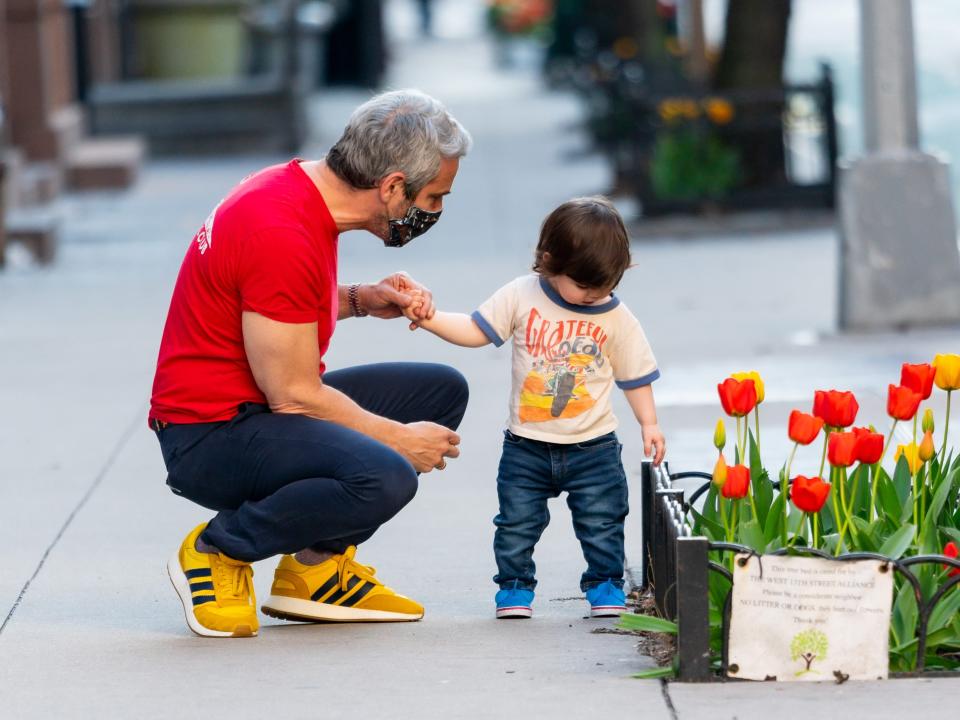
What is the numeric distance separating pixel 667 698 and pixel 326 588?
1.12 meters

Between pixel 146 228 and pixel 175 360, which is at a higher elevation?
pixel 175 360

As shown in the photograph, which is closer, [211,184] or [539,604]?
[539,604]

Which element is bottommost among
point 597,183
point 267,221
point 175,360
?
point 597,183

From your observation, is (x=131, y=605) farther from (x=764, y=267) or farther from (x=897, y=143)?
(x=764, y=267)

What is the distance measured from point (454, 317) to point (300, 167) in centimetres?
55

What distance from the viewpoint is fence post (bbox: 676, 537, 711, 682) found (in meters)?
3.74

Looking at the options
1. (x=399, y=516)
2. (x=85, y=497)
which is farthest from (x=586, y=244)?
(x=85, y=497)

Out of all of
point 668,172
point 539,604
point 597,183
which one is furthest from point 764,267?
point 539,604

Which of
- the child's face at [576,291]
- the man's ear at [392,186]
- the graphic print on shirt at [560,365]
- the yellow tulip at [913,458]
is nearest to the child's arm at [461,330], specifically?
the graphic print on shirt at [560,365]

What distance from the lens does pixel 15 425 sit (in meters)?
7.34

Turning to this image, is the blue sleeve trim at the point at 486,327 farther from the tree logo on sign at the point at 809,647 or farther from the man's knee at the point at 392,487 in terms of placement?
the tree logo on sign at the point at 809,647

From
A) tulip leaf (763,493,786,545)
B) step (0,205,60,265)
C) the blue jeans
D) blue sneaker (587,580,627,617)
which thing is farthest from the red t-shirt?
step (0,205,60,265)

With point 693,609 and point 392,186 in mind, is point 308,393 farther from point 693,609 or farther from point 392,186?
point 693,609

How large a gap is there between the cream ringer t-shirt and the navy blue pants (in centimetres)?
37
